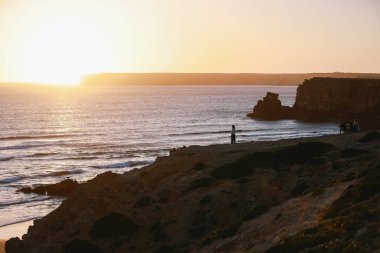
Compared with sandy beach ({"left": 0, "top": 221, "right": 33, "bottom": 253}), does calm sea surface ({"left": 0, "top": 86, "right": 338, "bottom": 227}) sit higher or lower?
higher

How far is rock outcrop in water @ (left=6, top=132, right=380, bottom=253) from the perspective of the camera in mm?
20938

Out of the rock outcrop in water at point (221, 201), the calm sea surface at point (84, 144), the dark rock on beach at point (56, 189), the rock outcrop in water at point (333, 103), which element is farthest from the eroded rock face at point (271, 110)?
the rock outcrop in water at point (221, 201)

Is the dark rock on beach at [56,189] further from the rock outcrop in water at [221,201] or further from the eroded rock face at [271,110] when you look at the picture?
the eroded rock face at [271,110]

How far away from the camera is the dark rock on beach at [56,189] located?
53.0 m

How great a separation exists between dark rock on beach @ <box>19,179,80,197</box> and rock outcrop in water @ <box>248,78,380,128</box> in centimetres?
7316

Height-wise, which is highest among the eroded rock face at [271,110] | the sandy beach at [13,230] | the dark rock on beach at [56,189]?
the eroded rock face at [271,110]

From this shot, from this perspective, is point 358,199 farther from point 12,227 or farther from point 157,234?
point 12,227

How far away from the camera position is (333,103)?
131 m

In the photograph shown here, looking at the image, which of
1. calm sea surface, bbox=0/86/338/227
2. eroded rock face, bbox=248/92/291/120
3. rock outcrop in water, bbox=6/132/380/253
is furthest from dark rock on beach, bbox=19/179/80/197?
eroded rock face, bbox=248/92/291/120

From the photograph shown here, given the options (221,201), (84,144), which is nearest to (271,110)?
(84,144)

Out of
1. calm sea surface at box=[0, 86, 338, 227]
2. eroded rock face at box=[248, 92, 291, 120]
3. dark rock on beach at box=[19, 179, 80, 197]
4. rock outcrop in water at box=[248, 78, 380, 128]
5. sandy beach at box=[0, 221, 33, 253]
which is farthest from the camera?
eroded rock face at box=[248, 92, 291, 120]

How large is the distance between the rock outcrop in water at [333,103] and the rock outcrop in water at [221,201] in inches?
3135

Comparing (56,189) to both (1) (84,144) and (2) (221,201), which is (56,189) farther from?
(1) (84,144)

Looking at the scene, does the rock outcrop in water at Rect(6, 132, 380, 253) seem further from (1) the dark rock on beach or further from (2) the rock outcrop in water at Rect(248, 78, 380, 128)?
(2) the rock outcrop in water at Rect(248, 78, 380, 128)
